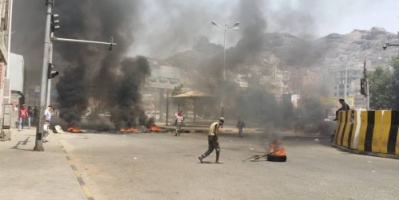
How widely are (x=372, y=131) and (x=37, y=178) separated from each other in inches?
420

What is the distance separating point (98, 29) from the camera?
93.0ft

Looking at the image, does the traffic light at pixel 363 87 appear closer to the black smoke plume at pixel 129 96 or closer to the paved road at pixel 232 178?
the paved road at pixel 232 178

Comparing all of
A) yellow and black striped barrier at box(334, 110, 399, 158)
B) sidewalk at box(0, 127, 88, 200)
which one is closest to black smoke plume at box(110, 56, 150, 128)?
yellow and black striped barrier at box(334, 110, 399, 158)

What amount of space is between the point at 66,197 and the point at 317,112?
95.8ft

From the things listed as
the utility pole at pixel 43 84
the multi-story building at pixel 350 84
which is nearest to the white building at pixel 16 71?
the utility pole at pixel 43 84

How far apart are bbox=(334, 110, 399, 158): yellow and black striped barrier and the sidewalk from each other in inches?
378

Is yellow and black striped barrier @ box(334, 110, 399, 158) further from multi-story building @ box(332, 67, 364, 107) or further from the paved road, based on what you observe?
multi-story building @ box(332, 67, 364, 107)

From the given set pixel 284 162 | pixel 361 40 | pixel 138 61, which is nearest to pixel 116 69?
pixel 138 61

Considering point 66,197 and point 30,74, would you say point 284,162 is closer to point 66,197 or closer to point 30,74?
point 66,197

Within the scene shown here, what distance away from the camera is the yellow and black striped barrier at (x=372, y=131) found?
1280 centimetres

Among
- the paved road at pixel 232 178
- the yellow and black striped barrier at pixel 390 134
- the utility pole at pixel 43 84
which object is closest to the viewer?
the paved road at pixel 232 178

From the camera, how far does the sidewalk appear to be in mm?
5840

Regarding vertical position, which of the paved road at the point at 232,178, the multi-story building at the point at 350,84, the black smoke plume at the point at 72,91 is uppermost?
the multi-story building at the point at 350,84

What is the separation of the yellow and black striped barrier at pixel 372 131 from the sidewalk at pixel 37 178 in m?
9.60
